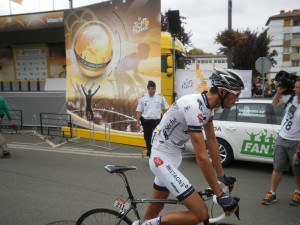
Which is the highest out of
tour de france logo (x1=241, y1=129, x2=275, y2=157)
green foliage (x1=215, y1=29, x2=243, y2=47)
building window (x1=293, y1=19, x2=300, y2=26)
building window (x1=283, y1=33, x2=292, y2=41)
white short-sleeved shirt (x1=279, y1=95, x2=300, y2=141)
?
building window (x1=293, y1=19, x2=300, y2=26)

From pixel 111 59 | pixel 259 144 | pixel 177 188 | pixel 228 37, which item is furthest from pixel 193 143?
pixel 228 37

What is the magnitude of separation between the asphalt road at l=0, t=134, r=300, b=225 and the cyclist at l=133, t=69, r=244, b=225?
1.79 metres

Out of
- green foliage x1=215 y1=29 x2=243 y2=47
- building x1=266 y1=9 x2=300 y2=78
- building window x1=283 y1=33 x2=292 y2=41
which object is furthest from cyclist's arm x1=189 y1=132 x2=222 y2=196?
building window x1=283 y1=33 x2=292 y2=41

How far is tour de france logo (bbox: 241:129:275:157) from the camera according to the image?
6402 millimetres

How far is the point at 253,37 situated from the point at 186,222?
32937 mm

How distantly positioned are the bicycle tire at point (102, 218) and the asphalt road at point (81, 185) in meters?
1.03

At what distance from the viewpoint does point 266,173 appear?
21.6 ft

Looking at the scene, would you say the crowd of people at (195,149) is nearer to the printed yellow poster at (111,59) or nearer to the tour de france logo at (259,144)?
the tour de france logo at (259,144)

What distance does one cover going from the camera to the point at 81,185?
19.2 feet

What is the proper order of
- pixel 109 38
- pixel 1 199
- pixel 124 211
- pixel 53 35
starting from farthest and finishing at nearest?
pixel 53 35, pixel 109 38, pixel 1 199, pixel 124 211

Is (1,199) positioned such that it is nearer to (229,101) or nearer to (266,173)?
(229,101)

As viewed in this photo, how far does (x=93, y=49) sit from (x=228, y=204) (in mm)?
9544

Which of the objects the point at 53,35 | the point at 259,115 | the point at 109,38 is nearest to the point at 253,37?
the point at 53,35

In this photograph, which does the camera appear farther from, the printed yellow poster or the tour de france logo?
the printed yellow poster
